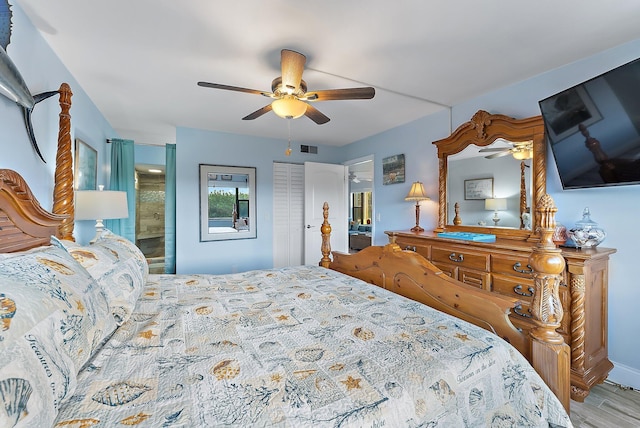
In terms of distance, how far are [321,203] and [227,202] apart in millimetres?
1486

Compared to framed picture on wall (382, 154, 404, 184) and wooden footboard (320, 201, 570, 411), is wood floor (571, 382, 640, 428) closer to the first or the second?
wooden footboard (320, 201, 570, 411)

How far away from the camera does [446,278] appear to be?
62.1 inches

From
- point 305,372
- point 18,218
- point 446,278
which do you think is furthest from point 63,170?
point 446,278

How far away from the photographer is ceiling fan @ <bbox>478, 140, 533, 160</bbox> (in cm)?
243

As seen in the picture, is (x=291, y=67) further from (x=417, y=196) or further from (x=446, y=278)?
(x=417, y=196)

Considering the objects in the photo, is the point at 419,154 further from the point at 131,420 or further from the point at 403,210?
the point at 131,420

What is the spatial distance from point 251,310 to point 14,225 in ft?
3.81

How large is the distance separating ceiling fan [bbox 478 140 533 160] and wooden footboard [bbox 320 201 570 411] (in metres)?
1.50

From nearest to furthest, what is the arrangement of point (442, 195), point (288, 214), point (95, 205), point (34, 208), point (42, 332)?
point (42, 332) → point (34, 208) → point (95, 205) → point (442, 195) → point (288, 214)

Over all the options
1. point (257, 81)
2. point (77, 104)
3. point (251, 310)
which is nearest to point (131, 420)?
point (251, 310)

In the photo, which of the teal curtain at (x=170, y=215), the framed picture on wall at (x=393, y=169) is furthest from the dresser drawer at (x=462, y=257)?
the teal curtain at (x=170, y=215)

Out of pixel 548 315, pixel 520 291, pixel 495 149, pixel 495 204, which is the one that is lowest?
pixel 520 291

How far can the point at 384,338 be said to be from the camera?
44.8 inches

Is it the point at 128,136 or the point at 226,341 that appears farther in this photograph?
the point at 128,136
